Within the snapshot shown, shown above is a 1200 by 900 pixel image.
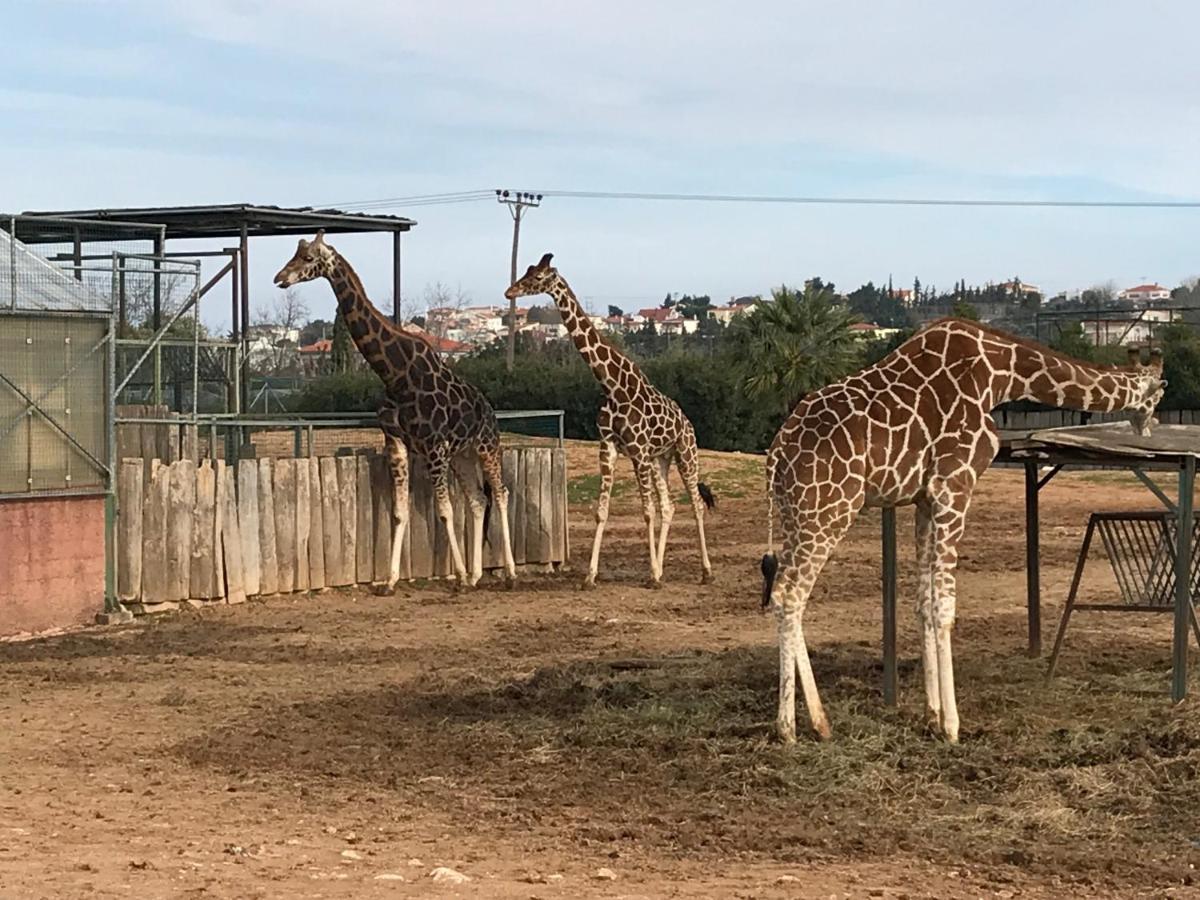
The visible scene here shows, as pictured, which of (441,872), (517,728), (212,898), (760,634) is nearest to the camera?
(212,898)

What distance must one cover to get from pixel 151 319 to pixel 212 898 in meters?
16.4

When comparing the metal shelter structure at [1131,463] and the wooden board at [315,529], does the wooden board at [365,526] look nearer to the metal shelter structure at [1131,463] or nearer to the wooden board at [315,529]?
the wooden board at [315,529]

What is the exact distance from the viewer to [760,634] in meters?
14.7

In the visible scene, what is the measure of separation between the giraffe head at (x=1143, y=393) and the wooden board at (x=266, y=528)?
9.11 meters

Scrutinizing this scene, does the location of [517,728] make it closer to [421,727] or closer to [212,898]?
[421,727]

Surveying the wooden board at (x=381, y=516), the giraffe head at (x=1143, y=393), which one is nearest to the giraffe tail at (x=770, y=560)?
the giraffe head at (x=1143, y=393)

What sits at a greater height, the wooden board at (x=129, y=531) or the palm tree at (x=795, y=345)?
the palm tree at (x=795, y=345)

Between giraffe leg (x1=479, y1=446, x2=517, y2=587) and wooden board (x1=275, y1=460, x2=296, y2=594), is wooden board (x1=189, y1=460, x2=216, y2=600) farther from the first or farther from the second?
giraffe leg (x1=479, y1=446, x2=517, y2=587)

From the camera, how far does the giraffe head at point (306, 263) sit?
17.7m

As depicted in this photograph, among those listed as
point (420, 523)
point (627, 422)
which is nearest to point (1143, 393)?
point (627, 422)

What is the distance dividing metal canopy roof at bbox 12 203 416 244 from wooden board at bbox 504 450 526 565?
429 cm

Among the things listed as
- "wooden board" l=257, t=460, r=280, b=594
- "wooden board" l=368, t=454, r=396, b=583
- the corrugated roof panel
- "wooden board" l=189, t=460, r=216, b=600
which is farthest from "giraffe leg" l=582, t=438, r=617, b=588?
the corrugated roof panel

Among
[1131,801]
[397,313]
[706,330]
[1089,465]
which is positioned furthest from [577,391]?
[706,330]

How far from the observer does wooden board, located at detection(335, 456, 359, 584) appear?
17.7 metres
